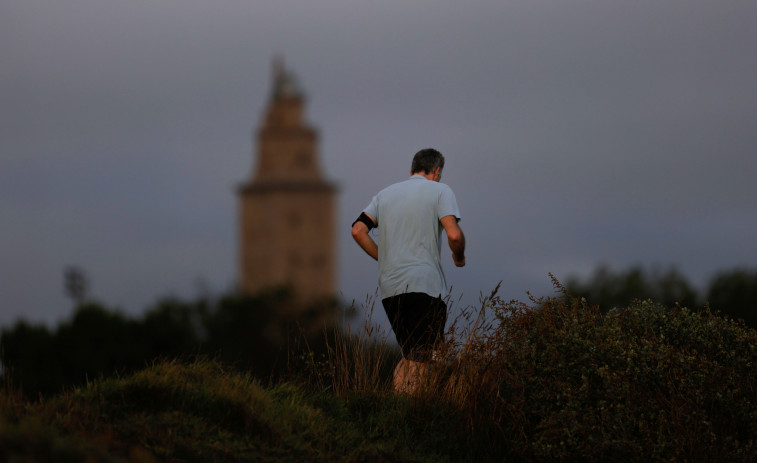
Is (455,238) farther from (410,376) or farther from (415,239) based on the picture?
(410,376)

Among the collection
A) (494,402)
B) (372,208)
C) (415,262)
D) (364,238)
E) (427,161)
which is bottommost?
(494,402)

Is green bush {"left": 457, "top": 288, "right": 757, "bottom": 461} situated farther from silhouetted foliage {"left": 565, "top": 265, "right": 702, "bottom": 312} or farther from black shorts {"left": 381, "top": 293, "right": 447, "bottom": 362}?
silhouetted foliage {"left": 565, "top": 265, "right": 702, "bottom": 312}

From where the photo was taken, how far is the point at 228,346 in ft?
179

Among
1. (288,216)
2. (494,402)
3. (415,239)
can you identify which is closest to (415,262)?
(415,239)

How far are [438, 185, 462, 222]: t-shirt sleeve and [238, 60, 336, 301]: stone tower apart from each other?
96.7m

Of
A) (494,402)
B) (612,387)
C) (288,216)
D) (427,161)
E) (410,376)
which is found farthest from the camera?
(288,216)

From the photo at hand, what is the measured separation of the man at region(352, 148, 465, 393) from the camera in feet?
27.3

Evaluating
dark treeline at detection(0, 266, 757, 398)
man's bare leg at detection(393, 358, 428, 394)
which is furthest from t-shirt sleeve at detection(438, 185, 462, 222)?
dark treeline at detection(0, 266, 757, 398)

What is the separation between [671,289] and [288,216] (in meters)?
55.4

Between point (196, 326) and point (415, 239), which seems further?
point (196, 326)

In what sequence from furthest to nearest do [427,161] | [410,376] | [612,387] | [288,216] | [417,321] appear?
[288,216] → [427,161] → [410,376] → [417,321] → [612,387]

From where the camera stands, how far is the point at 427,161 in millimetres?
8703

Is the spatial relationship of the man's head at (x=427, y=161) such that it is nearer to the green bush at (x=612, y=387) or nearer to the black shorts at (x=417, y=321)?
the black shorts at (x=417, y=321)

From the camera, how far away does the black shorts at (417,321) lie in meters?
8.34
